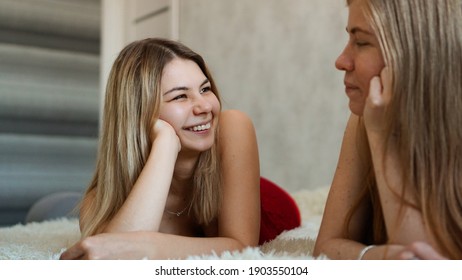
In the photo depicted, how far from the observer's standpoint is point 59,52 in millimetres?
3471

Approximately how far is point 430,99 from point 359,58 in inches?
5.7

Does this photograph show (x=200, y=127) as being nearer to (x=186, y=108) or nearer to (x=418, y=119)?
(x=186, y=108)

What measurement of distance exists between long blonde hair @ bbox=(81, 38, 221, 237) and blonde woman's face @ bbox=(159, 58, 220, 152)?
2 cm

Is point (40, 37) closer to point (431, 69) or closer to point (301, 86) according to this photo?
point (301, 86)

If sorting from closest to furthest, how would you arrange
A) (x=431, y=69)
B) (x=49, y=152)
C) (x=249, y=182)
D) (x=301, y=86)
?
(x=431, y=69) → (x=249, y=182) → (x=301, y=86) → (x=49, y=152)

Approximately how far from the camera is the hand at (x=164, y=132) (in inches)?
50.7

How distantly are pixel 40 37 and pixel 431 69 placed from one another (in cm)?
297

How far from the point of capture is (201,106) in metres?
1.34

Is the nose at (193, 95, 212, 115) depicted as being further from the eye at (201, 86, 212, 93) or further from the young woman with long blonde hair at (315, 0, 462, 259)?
the young woman with long blonde hair at (315, 0, 462, 259)

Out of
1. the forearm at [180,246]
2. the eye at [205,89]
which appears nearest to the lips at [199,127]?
the eye at [205,89]

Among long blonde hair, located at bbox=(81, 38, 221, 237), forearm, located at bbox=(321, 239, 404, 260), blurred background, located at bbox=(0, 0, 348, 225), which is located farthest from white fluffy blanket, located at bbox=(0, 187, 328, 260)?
blurred background, located at bbox=(0, 0, 348, 225)

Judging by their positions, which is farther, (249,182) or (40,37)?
(40,37)
